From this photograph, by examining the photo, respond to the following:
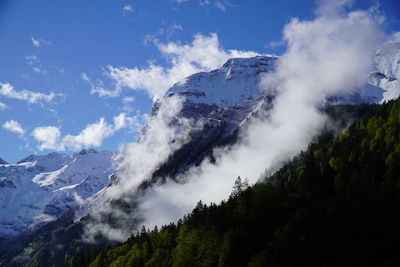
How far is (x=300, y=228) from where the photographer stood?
100062mm

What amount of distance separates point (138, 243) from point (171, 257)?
3428cm

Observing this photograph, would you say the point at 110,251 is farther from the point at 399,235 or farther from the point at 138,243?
the point at 399,235

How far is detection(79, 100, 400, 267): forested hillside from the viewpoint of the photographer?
8894cm

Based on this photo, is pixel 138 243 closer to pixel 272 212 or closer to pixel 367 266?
pixel 272 212

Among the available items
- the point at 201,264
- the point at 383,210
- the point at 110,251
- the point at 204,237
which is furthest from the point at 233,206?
the point at 110,251

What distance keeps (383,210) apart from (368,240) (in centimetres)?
821

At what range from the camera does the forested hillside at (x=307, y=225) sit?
292ft

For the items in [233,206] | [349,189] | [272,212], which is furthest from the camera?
[233,206]

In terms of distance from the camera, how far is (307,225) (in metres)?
99.7

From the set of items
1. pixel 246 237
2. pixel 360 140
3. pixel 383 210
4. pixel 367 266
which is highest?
pixel 360 140

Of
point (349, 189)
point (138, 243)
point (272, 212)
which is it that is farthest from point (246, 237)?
point (138, 243)

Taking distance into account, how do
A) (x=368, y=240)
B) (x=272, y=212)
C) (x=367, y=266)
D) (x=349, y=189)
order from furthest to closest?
1. (x=272, y=212)
2. (x=349, y=189)
3. (x=368, y=240)
4. (x=367, y=266)

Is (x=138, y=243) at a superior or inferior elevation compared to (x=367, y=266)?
superior

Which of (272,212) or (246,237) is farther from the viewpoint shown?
(272,212)
